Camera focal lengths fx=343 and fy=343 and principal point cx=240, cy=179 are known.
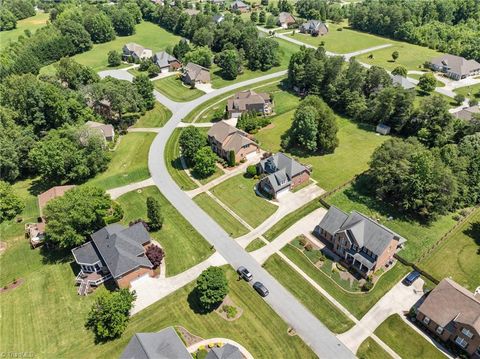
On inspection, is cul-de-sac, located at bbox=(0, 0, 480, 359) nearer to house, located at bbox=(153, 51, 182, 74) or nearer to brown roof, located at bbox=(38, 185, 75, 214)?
brown roof, located at bbox=(38, 185, 75, 214)

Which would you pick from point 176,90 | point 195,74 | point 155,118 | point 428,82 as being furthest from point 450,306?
point 195,74

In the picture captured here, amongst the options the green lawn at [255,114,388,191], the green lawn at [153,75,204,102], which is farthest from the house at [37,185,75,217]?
the green lawn at [153,75,204,102]

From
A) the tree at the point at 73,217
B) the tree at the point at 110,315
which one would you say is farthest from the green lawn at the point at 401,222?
the tree at the point at 73,217

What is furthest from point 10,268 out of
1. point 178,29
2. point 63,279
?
point 178,29

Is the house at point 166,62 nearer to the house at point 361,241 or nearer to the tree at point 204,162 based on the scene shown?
the tree at point 204,162

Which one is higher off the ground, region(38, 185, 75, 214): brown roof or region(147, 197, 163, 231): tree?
region(147, 197, 163, 231): tree

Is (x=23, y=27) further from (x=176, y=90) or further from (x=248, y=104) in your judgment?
(x=248, y=104)

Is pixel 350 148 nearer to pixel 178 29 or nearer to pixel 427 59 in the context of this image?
pixel 427 59
